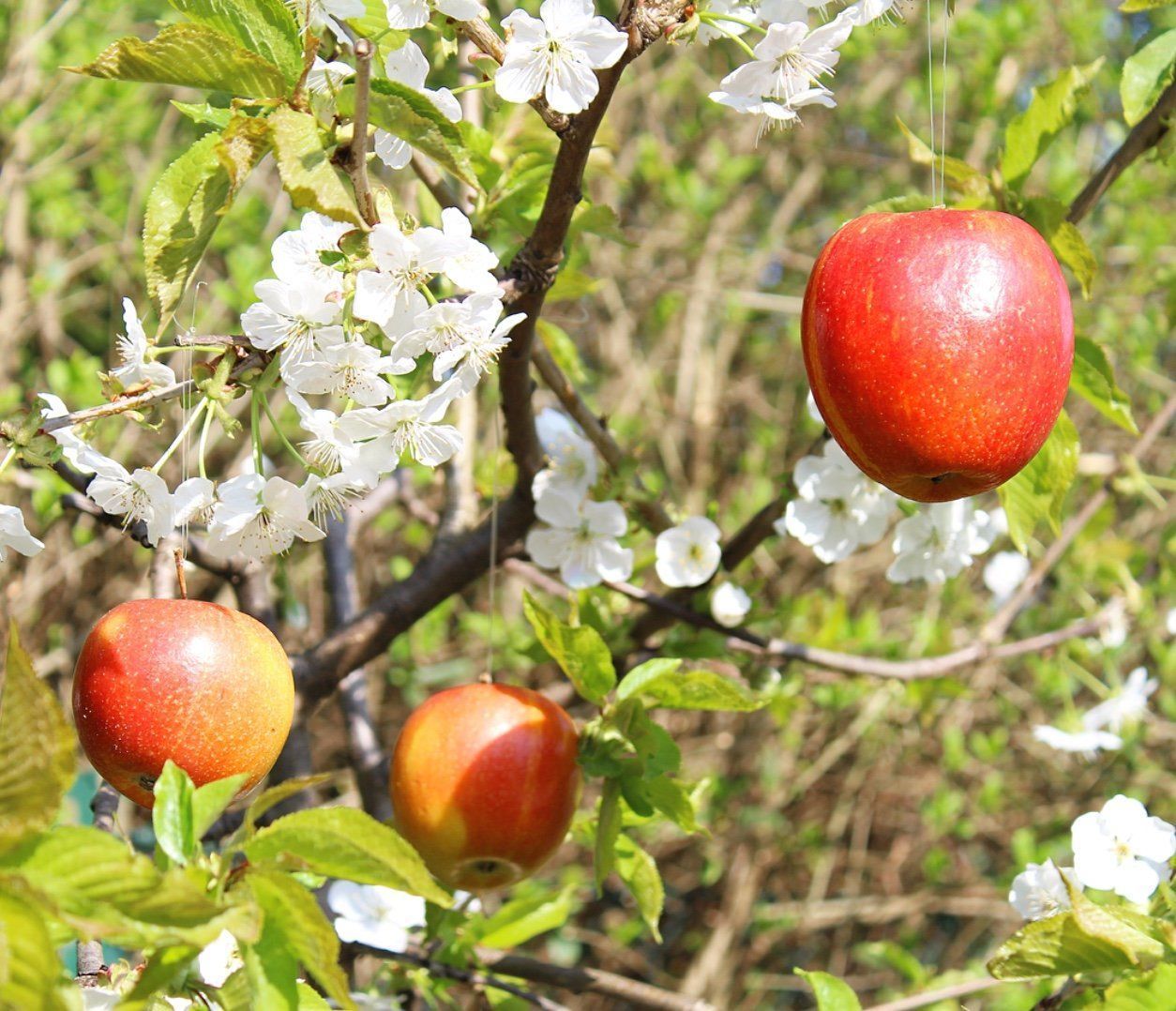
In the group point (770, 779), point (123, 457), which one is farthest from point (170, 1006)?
point (770, 779)

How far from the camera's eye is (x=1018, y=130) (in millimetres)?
1463

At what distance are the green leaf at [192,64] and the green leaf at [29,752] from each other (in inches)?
19.3

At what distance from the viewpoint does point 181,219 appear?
105cm

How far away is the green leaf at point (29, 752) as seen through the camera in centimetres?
74

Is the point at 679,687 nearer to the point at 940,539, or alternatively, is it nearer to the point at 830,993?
the point at 830,993

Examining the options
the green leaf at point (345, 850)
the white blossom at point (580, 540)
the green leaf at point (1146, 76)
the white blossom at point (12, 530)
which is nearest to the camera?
the green leaf at point (345, 850)

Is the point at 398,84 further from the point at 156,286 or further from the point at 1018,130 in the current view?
the point at 1018,130

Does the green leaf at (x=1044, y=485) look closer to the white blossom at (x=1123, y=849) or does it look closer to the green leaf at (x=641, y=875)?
the white blossom at (x=1123, y=849)

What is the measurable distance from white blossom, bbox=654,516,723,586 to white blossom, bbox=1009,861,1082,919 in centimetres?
57

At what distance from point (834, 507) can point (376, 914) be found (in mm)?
830

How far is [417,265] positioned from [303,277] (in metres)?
0.09

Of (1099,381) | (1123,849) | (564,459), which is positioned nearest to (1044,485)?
(1099,381)

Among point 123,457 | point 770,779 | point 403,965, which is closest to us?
point 403,965

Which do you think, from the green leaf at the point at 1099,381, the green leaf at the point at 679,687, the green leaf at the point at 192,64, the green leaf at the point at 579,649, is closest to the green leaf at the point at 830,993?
the green leaf at the point at 679,687
